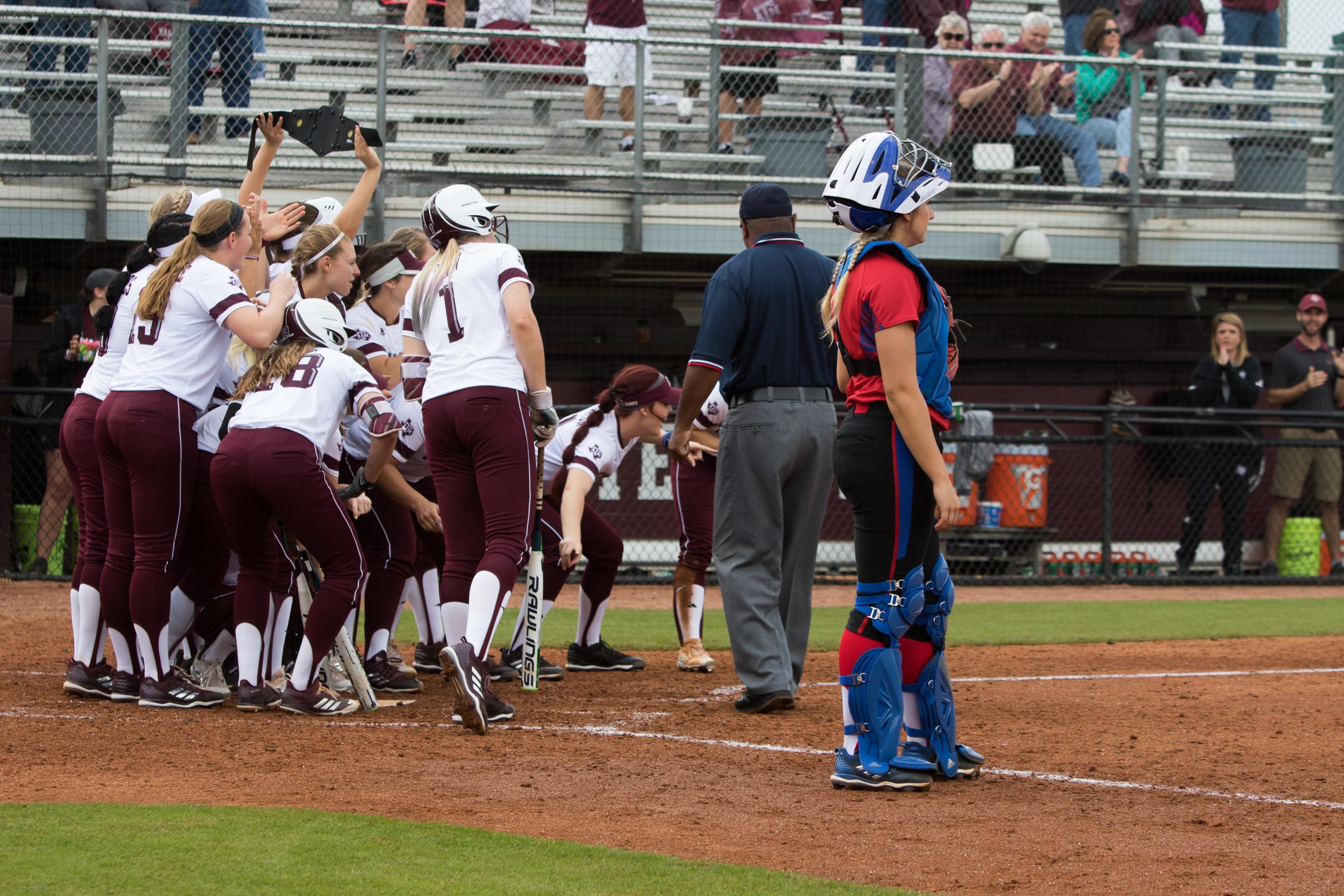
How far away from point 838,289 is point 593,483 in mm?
2821

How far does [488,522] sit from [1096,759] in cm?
242

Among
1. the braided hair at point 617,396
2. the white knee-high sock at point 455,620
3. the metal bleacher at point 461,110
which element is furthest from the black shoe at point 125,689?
the metal bleacher at point 461,110

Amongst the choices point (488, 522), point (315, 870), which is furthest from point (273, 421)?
point (315, 870)

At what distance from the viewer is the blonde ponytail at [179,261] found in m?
5.87

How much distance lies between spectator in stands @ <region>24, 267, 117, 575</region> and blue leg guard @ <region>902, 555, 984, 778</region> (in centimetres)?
828

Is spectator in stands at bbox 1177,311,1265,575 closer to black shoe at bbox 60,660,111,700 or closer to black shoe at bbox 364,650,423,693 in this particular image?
black shoe at bbox 364,650,423,693

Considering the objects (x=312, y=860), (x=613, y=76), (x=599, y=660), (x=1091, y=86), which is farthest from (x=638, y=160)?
(x=312, y=860)

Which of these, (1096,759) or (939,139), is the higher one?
(939,139)

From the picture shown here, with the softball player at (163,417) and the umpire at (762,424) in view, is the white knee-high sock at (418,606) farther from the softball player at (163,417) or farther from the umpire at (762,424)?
the umpire at (762,424)

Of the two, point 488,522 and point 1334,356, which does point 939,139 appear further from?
point 488,522

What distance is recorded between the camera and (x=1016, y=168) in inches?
539

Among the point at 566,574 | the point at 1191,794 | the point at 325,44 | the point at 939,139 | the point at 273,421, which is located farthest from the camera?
the point at 939,139

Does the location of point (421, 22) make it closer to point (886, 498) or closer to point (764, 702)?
point (764, 702)

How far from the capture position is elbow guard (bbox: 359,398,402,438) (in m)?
5.66
